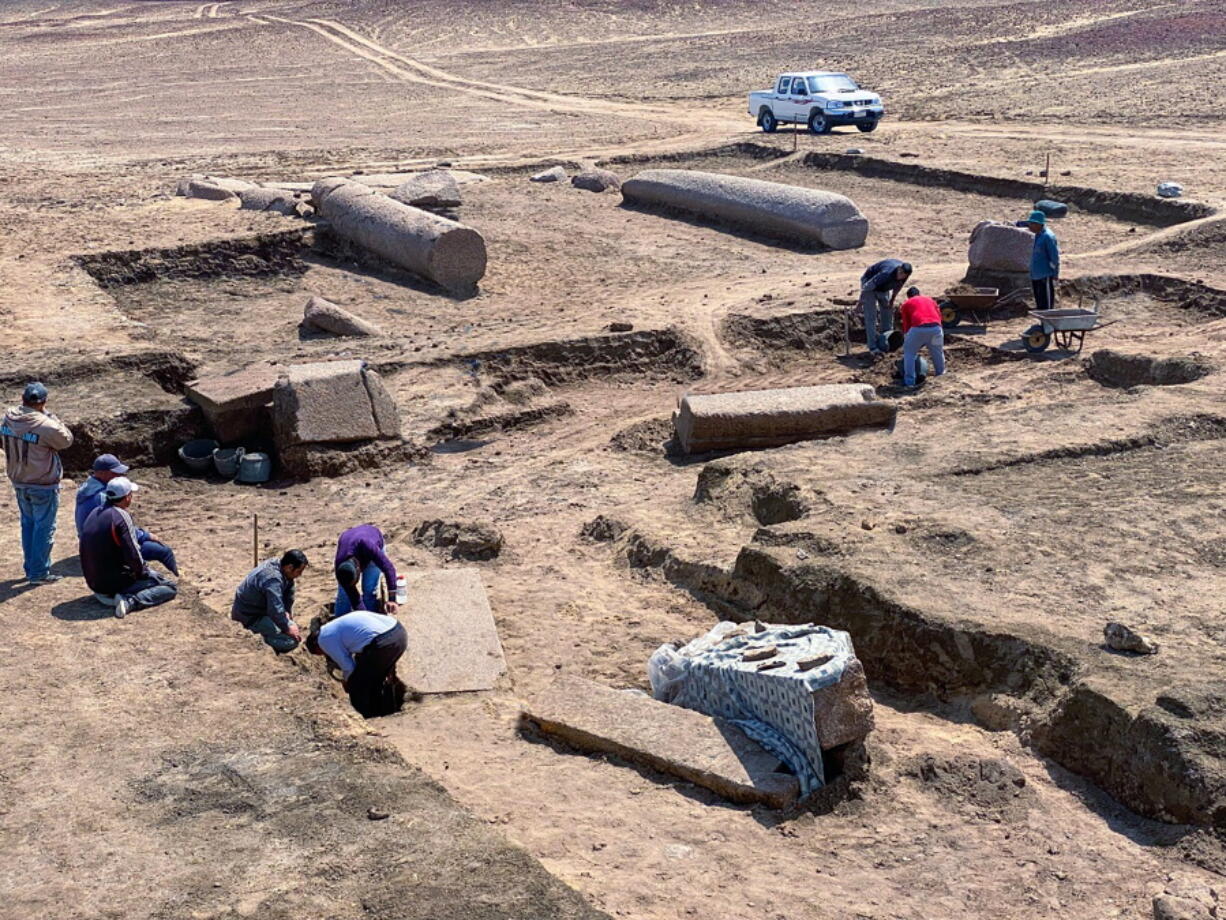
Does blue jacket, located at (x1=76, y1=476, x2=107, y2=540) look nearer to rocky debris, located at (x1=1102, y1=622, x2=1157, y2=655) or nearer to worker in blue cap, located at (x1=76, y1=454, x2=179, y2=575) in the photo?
worker in blue cap, located at (x1=76, y1=454, x2=179, y2=575)

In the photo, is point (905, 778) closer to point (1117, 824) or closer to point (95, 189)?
point (1117, 824)

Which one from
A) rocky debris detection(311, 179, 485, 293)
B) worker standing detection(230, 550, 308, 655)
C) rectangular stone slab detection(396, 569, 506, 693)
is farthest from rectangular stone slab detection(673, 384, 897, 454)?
rocky debris detection(311, 179, 485, 293)

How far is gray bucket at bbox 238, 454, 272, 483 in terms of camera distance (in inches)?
491

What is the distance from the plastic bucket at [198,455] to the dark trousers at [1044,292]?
9244 millimetres

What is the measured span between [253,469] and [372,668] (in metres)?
5.07

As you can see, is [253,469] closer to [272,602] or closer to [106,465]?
[106,465]

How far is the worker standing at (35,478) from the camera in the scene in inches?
349

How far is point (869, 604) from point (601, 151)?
832 inches

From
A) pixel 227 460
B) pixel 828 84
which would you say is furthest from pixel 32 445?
pixel 828 84

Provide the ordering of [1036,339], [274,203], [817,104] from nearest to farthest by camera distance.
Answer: [1036,339]
[274,203]
[817,104]

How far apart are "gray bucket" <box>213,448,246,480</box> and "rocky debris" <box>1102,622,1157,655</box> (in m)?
8.08

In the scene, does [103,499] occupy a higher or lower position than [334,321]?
higher

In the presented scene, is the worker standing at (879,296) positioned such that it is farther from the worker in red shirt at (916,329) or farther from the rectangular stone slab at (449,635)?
the rectangular stone slab at (449,635)

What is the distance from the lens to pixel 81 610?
845 cm
